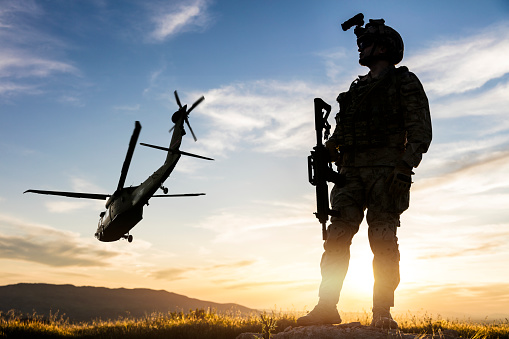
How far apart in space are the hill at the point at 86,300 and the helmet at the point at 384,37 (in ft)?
238

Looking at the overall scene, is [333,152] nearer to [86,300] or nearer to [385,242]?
[385,242]

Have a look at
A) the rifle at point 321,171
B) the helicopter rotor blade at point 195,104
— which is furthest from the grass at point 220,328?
the helicopter rotor blade at point 195,104

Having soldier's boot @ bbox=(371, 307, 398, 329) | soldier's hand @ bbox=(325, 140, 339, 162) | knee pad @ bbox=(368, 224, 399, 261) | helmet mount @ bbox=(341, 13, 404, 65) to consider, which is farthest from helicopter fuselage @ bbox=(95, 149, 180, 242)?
soldier's boot @ bbox=(371, 307, 398, 329)

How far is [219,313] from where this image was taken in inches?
394

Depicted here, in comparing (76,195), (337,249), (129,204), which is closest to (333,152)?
(337,249)

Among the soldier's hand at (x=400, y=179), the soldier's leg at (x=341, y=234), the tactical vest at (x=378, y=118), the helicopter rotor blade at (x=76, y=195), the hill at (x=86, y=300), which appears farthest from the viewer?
the hill at (x=86, y=300)

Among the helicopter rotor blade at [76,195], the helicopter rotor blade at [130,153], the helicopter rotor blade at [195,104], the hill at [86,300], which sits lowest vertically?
the hill at [86,300]

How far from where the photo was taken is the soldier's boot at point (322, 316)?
223 inches

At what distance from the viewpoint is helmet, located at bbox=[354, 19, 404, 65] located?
20.7ft

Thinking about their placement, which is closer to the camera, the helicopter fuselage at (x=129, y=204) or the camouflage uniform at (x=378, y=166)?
the camouflage uniform at (x=378, y=166)

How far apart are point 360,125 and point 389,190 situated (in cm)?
97

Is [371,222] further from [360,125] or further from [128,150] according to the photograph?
[128,150]

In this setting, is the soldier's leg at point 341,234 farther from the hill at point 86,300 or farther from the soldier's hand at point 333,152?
the hill at point 86,300

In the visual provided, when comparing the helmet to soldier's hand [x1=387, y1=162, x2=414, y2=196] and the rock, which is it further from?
the rock
